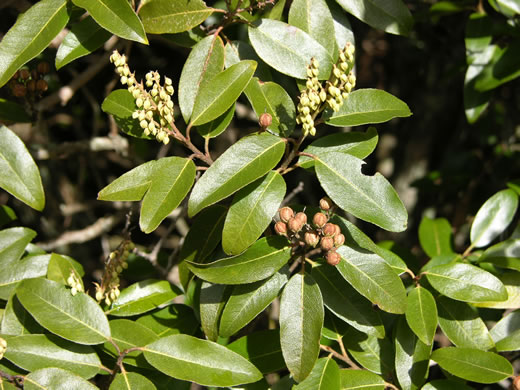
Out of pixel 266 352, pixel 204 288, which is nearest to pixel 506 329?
pixel 266 352

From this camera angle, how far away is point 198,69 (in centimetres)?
123

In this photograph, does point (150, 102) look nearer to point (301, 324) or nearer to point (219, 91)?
point (219, 91)

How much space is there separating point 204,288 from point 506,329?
2.23 ft

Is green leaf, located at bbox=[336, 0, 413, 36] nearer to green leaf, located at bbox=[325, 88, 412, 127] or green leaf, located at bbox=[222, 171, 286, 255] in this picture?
green leaf, located at bbox=[325, 88, 412, 127]

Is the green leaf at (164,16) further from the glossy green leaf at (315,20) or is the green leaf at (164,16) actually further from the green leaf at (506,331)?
the green leaf at (506,331)

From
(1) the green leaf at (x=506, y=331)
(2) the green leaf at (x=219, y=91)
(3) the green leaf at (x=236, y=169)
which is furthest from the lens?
(1) the green leaf at (x=506, y=331)

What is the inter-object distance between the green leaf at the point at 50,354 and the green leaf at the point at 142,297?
114 mm

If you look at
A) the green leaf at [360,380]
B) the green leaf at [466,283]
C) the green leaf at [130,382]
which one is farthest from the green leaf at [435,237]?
the green leaf at [130,382]

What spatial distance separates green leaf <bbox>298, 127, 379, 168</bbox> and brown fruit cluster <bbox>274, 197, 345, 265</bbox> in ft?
0.42

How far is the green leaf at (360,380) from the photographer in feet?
3.94

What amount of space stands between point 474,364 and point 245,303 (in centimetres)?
48

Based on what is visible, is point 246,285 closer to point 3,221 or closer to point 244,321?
point 244,321

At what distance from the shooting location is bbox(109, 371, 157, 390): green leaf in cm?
112

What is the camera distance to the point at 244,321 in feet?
3.73
